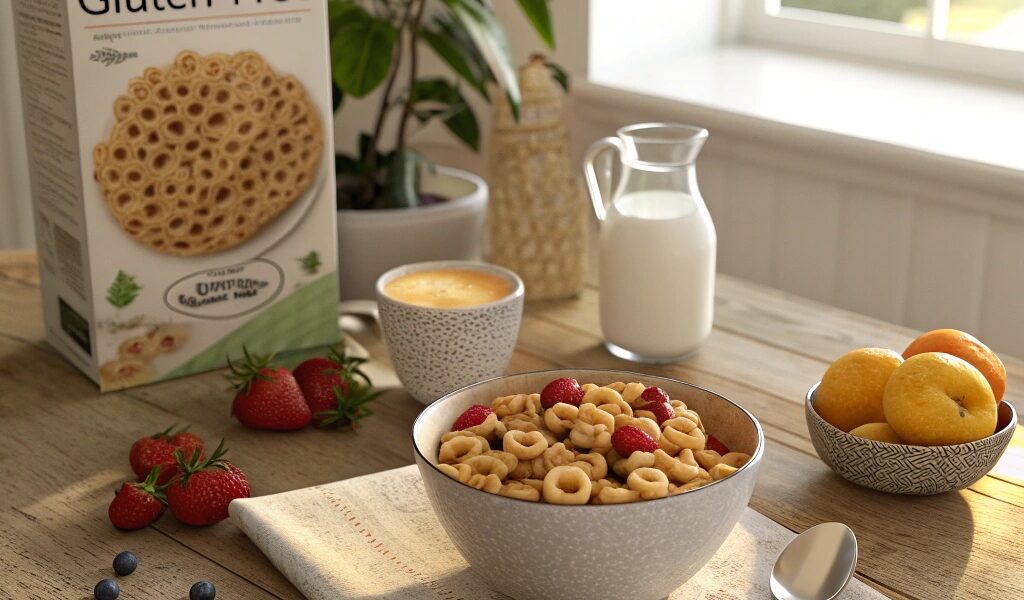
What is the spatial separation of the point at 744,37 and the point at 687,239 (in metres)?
0.95

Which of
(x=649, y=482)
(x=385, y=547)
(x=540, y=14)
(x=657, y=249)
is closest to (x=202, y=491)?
(x=385, y=547)

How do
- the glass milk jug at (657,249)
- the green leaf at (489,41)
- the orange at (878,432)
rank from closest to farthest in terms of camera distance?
the orange at (878,432)
the glass milk jug at (657,249)
the green leaf at (489,41)

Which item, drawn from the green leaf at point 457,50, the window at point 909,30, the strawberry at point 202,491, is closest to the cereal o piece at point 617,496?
the strawberry at point 202,491

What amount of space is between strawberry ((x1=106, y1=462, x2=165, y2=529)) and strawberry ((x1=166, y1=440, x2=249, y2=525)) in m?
0.01

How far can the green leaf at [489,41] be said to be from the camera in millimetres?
1258

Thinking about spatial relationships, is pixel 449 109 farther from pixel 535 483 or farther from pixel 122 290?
pixel 535 483

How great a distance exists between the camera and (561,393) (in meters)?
0.77

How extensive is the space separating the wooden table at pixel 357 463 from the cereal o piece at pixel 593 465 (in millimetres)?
221

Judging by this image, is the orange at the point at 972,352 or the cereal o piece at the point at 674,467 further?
the orange at the point at 972,352

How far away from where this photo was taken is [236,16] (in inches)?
41.9

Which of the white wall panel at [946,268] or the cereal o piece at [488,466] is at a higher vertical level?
the cereal o piece at [488,466]

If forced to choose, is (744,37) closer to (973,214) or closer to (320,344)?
(973,214)

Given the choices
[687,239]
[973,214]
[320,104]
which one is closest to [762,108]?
[973,214]

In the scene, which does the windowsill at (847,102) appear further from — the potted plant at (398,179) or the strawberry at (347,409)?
the strawberry at (347,409)
